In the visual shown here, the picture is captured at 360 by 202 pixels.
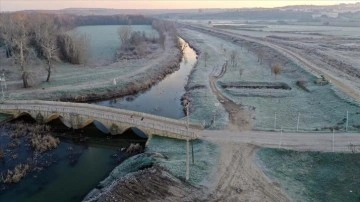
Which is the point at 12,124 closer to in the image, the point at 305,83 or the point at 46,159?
the point at 46,159

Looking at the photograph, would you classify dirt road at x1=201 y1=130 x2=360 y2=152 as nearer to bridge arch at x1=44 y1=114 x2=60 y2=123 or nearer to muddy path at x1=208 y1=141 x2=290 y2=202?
muddy path at x1=208 y1=141 x2=290 y2=202

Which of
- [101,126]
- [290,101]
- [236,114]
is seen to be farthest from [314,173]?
[101,126]

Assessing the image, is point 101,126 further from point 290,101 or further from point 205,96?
point 290,101

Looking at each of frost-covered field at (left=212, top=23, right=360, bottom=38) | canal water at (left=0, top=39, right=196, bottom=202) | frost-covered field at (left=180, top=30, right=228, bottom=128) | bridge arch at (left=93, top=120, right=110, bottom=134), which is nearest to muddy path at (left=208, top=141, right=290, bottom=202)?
frost-covered field at (left=180, top=30, right=228, bottom=128)

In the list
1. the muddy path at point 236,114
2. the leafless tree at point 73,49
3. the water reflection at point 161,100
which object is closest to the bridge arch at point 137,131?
the water reflection at point 161,100

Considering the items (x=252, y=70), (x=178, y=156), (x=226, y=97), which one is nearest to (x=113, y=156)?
(x=178, y=156)

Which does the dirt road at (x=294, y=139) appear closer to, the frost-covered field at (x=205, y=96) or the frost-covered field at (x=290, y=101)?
the frost-covered field at (x=290, y=101)
